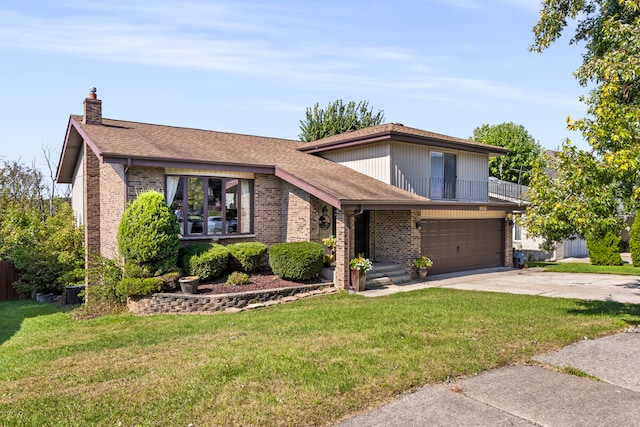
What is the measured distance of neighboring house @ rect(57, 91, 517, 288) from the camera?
44.0ft

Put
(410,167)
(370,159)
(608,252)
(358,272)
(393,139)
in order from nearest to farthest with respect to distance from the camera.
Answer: (358,272) → (393,139) → (410,167) → (370,159) → (608,252)

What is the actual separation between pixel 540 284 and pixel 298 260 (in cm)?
795

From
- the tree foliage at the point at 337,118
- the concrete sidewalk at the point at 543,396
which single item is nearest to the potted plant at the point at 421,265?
the concrete sidewalk at the point at 543,396

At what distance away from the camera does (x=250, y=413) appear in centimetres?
449

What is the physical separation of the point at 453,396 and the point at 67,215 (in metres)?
18.1

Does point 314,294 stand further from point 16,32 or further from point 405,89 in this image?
point 16,32

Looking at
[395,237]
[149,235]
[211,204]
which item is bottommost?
[395,237]

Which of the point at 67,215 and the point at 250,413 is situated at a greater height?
the point at 67,215

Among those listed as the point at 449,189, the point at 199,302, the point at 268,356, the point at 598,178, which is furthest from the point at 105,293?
the point at 449,189

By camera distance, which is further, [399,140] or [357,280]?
[399,140]

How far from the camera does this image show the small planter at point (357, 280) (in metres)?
13.0

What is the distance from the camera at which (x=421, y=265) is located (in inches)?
596

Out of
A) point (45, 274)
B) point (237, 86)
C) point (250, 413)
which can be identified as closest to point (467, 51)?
point (237, 86)

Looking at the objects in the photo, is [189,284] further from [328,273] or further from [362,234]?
[362,234]
